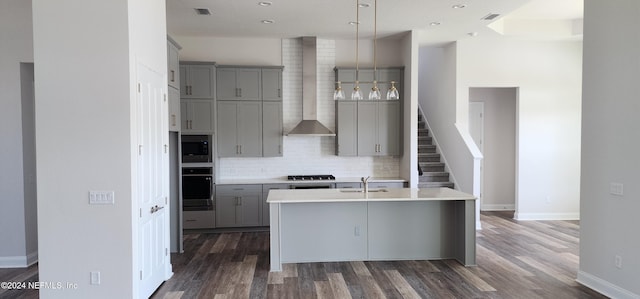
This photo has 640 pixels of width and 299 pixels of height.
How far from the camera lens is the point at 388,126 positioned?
23.3 ft

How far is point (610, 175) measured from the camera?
3.89 meters

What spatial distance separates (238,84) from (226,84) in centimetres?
21

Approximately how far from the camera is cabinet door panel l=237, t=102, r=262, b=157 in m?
6.86

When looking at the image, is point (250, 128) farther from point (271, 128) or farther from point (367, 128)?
point (367, 128)

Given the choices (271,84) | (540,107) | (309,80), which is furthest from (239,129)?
(540,107)

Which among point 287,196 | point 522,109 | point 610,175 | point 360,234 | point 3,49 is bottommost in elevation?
point 360,234

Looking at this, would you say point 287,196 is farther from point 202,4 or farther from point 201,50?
point 201,50

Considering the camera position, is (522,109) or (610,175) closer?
(610,175)

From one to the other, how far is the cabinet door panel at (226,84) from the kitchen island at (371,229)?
2.47m

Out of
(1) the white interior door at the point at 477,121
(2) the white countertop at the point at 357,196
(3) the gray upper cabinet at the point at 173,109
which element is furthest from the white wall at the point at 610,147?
(3) the gray upper cabinet at the point at 173,109

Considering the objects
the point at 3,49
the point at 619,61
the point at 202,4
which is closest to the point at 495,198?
the point at 619,61

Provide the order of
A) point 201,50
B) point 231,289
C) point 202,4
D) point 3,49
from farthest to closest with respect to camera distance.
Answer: point 201,50 < point 202,4 < point 3,49 < point 231,289

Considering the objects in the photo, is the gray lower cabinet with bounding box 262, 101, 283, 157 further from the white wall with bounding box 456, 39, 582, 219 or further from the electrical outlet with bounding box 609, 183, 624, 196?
the electrical outlet with bounding box 609, 183, 624, 196

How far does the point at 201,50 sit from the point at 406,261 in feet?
16.7
